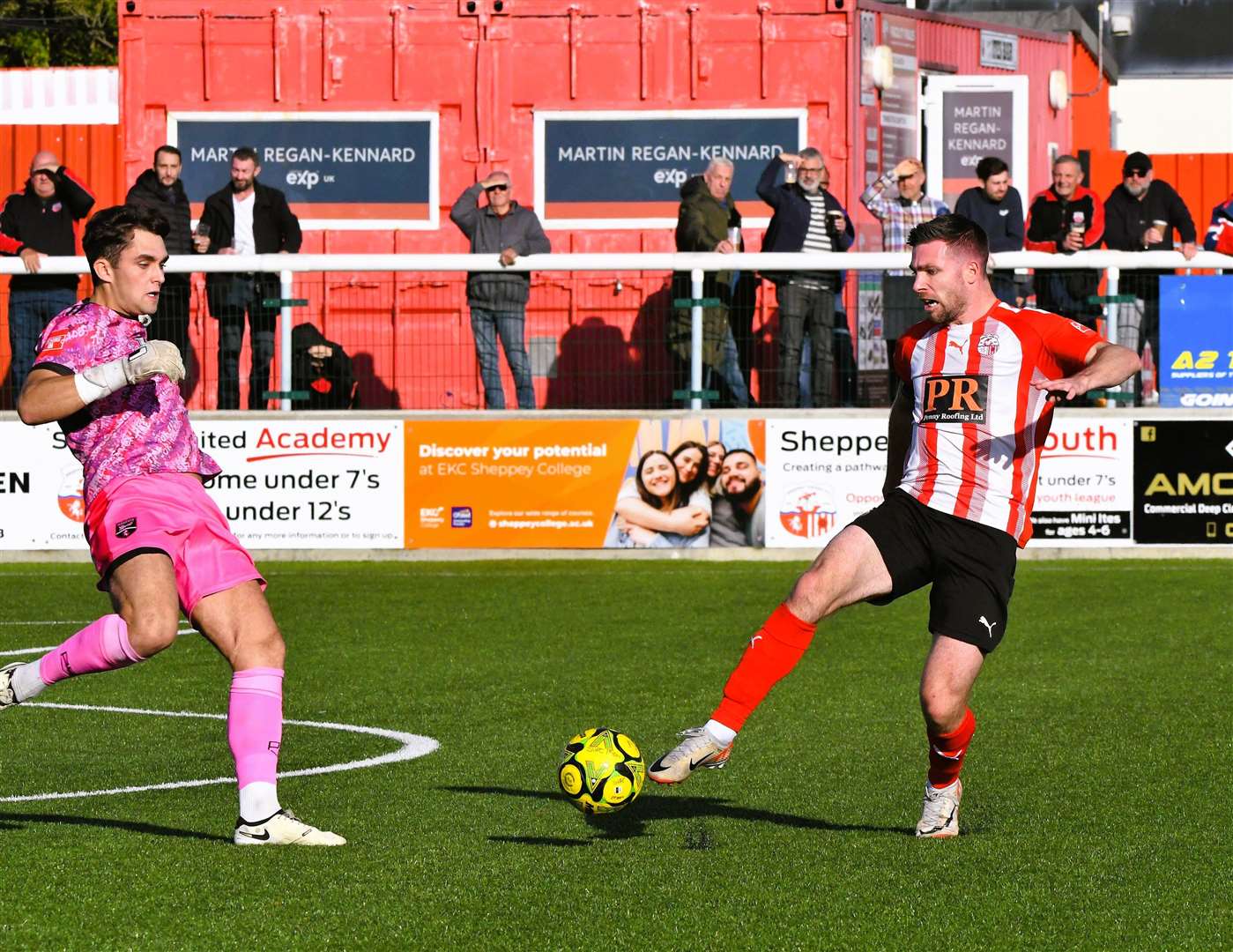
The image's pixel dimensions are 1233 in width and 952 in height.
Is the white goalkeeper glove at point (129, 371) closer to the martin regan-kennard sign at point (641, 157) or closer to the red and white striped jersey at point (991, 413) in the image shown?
the red and white striped jersey at point (991, 413)

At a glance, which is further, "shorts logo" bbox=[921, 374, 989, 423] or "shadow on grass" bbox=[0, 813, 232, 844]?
"shorts logo" bbox=[921, 374, 989, 423]

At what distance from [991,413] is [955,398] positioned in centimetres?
12

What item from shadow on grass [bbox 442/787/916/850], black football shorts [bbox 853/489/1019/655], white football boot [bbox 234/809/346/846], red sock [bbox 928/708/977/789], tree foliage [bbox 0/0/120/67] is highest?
tree foliage [bbox 0/0/120/67]

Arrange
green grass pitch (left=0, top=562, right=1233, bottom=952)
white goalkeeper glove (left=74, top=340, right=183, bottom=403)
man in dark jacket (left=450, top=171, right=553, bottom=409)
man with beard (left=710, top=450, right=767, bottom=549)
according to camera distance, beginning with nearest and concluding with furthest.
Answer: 1. green grass pitch (left=0, top=562, right=1233, bottom=952)
2. white goalkeeper glove (left=74, top=340, right=183, bottom=403)
3. man with beard (left=710, top=450, right=767, bottom=549)
4. man in dark jacket (left=450, top=171, right=553, bottom=409)

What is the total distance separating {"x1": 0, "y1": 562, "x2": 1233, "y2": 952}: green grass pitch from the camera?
5266mm

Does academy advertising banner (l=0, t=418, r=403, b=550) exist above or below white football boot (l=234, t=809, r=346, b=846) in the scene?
above

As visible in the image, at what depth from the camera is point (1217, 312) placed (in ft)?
48.9

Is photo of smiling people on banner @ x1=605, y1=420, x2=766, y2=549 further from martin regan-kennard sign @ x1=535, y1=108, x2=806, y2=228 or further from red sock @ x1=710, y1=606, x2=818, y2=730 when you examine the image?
red sock @ x1=710, y1=606, x2=818, y2=730

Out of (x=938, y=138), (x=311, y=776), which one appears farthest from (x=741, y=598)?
(x=938, y=138)

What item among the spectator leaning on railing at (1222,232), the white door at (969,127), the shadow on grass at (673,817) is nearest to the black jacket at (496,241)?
the spectator leaning on railing at (1222,232)

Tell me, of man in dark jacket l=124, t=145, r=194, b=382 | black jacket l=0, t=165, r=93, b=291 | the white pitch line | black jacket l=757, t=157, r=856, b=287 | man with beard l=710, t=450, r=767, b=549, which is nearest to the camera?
the white pitch line

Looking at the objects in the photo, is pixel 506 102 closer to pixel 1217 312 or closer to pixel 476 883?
pixel 1217 312

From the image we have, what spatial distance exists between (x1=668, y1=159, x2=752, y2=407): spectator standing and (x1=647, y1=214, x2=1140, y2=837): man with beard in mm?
8492

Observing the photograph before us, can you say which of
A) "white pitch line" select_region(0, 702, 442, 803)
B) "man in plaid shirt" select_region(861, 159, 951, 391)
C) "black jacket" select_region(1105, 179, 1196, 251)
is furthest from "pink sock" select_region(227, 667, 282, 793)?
"black jacket" select_region(1105, 179, 1196, 251)
